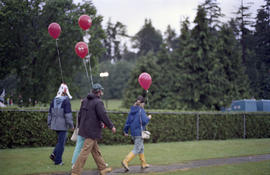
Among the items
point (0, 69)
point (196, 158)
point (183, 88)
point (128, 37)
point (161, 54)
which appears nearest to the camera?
point (196, 158)

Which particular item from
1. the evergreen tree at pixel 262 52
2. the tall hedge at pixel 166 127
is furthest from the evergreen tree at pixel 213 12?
the tall hedge at pixel 166 127

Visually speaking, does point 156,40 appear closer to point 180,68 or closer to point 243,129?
point 180,68

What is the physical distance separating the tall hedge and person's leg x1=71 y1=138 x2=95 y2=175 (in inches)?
243

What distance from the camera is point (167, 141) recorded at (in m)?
15.4

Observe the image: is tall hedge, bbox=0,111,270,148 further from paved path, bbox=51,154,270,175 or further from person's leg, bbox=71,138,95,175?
person's leg, bbox=71,138,95,175

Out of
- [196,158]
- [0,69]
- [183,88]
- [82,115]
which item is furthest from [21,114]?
[183,88]

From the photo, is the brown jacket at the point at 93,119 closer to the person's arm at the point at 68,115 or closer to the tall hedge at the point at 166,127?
the person's arm at the point at 68,115

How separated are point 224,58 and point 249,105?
18399 millimetres

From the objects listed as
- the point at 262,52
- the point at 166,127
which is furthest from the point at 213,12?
the point at 166,127

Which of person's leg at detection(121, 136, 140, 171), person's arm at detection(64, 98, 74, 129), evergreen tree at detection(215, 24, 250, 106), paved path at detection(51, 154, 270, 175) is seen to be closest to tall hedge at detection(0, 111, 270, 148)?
person's arm at detection(64, 98, 74, 129)

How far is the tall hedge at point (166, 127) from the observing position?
11.4 metres

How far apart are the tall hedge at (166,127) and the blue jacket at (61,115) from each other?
4.07 m

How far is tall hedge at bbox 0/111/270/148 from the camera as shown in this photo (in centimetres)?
1135

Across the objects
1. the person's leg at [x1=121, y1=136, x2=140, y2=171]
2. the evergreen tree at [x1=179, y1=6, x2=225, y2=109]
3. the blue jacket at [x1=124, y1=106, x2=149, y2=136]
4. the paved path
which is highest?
the evergreen tree at [x1=179, y1=6, x2=225, y2=109]
